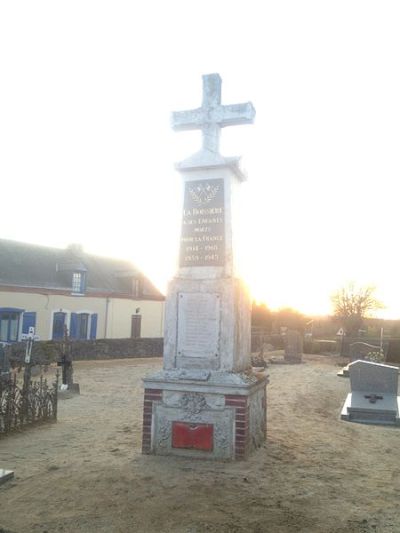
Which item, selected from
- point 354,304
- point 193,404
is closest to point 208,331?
point 193,404

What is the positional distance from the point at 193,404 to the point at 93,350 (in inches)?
722

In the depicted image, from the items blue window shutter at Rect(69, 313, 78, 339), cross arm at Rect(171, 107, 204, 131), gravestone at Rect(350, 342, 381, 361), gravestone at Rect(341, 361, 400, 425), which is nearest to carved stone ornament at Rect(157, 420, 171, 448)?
cross arm at Rect(171, 107, 204, 131)

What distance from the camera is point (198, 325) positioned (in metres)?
7.27

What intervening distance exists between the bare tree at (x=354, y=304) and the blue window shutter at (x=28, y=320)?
120 feet

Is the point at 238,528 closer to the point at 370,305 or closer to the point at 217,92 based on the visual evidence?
the point at 217,92

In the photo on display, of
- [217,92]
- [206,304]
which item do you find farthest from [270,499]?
[217,92]

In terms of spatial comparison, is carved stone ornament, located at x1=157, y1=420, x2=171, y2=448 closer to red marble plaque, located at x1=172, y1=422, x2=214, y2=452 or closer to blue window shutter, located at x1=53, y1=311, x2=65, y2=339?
red marble plaque, located at x1=172, y1=422, x2=214, y2=452

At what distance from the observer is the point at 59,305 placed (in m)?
27.3

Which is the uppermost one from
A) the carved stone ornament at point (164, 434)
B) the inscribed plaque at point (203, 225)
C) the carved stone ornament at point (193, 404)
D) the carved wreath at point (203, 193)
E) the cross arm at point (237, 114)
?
the cross arm at point (237, 114)

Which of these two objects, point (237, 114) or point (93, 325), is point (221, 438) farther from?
point (93, 325)

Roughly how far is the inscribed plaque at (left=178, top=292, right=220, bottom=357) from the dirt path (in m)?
1.64

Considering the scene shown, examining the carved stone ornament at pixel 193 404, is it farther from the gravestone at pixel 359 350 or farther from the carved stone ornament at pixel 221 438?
the gravestone at pixel 359 350

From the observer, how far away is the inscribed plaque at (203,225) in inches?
294

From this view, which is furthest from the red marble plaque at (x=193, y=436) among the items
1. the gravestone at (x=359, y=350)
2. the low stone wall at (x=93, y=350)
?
the gravestone at (x=359, y=350)
